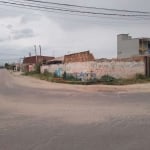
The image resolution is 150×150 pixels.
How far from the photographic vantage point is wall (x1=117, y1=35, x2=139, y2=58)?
74.2 metres

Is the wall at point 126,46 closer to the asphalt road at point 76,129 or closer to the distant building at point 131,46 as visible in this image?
the distant building at point 131,46

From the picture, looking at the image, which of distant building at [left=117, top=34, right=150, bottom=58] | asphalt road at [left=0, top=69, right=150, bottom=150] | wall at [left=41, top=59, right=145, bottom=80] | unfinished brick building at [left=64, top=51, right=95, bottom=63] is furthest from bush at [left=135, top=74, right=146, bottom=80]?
distant building at [left=117, top=34, right=150, bottom=58]

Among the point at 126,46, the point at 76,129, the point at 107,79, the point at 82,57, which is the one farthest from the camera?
the point at 126,46

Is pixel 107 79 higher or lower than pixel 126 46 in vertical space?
lower

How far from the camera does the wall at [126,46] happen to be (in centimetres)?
7419

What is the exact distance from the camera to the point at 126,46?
76625 mm

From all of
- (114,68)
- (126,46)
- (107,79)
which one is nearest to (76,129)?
(107,79)

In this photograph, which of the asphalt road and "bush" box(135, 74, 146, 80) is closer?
the asphalt road

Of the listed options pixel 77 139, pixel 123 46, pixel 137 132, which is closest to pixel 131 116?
pixel 137 132

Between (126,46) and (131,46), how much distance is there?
4.63 ft

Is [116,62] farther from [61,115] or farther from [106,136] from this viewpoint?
Result: [106,136]

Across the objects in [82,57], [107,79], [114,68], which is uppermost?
[82,57]

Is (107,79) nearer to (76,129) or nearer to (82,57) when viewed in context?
(82,57)

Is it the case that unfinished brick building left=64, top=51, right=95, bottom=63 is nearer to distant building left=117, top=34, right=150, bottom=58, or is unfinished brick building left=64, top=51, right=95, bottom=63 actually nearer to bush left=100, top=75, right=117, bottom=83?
bush left=100, top=75, right=117, bottom=83
